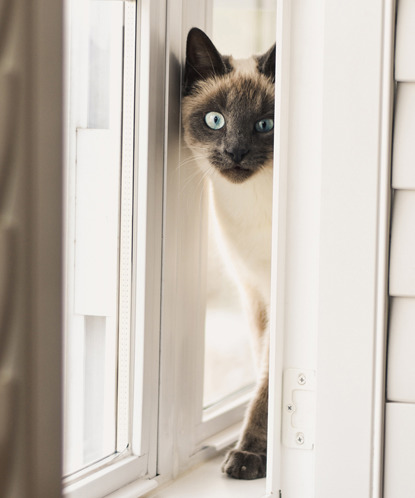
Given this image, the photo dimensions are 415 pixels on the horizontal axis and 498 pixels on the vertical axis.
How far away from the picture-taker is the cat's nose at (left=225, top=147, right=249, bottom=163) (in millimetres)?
1285

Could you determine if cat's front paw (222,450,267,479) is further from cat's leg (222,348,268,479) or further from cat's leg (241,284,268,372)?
cat's leg (241,284,268,372)

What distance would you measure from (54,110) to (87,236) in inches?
29.5

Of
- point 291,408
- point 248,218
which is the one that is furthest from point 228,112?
point 291,408

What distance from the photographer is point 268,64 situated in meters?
1.34

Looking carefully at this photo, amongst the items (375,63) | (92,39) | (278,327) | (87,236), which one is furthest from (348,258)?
(92,39)

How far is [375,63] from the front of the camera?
38.2 inches

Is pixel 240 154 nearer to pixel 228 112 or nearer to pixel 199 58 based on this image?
pixel 228 112

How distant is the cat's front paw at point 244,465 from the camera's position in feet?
4.02

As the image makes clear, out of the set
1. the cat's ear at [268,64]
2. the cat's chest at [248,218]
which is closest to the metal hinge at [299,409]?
the cat's chest at [248,218]

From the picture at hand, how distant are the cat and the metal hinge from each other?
0.21m

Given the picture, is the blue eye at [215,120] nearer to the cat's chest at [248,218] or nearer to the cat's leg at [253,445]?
the cat's chest at [248,218]

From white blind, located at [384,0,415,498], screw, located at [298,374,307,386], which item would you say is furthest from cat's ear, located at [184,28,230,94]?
screw, located at [298,374,307,386]

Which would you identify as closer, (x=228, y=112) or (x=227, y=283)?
(x=228, y=112)

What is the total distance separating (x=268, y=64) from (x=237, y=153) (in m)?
0.23
